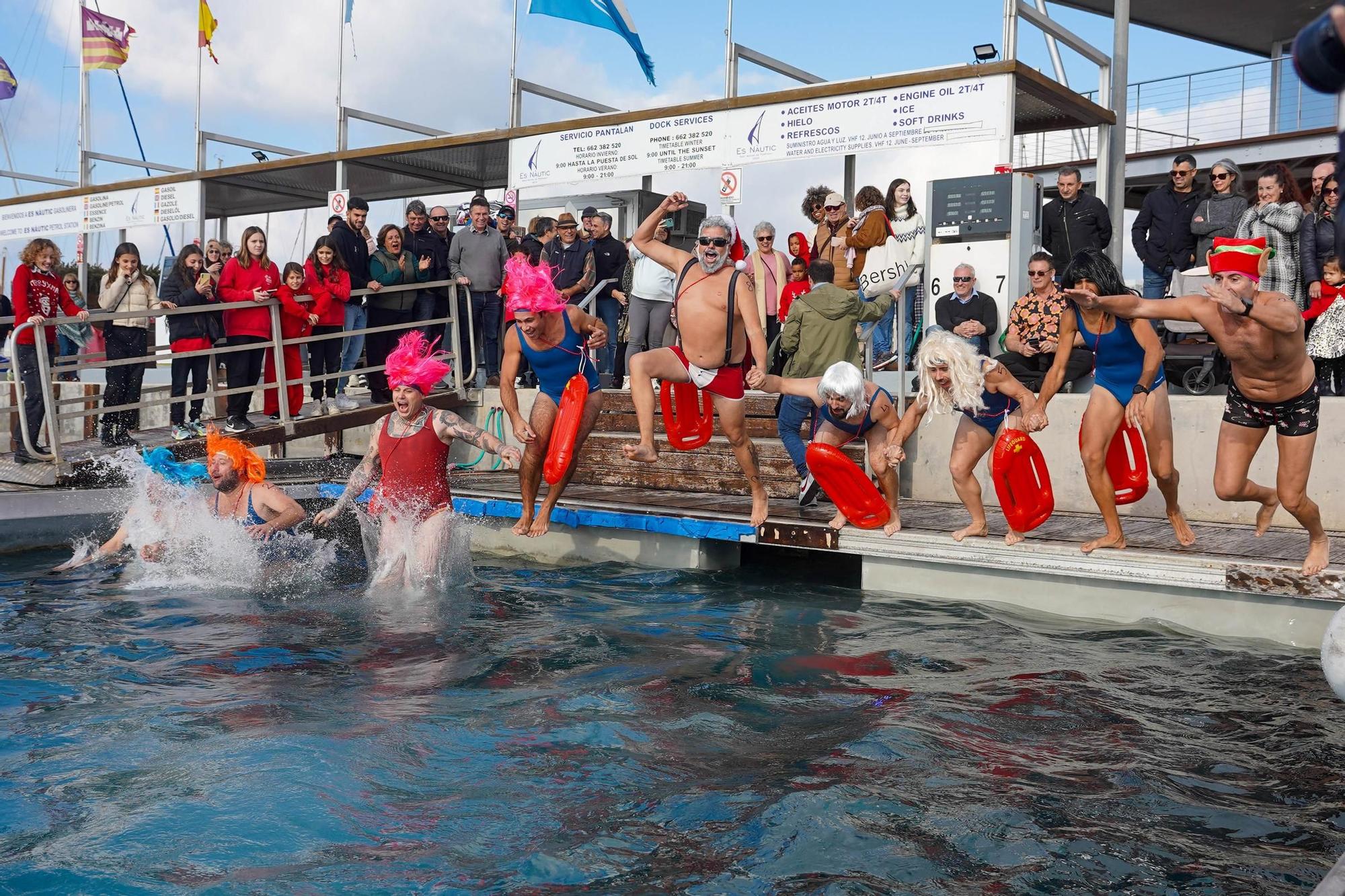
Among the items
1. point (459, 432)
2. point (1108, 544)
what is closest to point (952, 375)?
point (1108, 544)

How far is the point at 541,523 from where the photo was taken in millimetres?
9523

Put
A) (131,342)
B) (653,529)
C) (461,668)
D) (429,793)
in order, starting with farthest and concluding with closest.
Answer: (131,342), (653,529), (461,668), (429,793)

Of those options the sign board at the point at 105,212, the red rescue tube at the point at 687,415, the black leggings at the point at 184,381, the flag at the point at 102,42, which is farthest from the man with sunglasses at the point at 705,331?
the flag at the point at 102,42

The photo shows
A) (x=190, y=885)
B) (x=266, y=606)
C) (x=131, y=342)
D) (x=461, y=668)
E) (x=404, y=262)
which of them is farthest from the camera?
(x=404, y=262)

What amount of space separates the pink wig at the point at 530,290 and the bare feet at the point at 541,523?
5.36 feet

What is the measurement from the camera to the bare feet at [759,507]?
920 centimetres

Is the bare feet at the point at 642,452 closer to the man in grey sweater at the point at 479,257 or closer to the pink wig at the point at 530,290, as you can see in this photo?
the pink wig at the point at 530,290

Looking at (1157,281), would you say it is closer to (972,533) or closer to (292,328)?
(972,533)

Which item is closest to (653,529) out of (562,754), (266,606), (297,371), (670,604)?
(670,604)

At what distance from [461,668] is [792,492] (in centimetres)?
506

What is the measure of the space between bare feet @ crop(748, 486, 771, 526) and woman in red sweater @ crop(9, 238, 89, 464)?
657 centimetres

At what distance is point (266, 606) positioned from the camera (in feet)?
27.6

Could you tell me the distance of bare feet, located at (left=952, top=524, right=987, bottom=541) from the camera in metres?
8.43

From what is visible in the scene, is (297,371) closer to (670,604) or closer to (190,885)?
(670,604)
